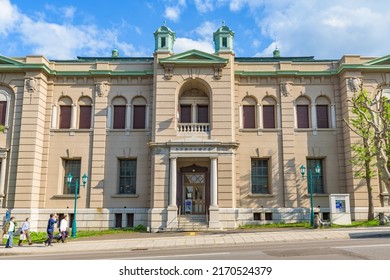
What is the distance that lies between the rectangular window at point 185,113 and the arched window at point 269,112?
6134mm

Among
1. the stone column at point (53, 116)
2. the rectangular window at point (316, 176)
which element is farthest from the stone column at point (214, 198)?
the stone column at point (53, 116)

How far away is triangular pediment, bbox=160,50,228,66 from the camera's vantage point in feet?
87.0

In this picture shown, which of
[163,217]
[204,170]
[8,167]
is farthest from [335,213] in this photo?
[8,167]

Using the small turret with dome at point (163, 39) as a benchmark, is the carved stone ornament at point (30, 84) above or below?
below

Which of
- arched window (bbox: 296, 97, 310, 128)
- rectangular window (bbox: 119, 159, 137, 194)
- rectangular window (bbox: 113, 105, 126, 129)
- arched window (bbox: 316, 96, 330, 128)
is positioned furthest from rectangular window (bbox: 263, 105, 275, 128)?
rectangular window (bbox: 113, 105, 126, 129)

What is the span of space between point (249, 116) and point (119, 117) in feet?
34.9

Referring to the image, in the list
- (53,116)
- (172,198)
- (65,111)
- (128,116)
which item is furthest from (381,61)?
(53,116)

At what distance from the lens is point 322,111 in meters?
28.3

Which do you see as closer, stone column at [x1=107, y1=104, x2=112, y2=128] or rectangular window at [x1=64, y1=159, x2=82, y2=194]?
rectangular window at [x1=64, y1=159, x2=82, y2=194]

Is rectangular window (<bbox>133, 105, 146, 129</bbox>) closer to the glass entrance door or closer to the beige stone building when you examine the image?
the beige stone building

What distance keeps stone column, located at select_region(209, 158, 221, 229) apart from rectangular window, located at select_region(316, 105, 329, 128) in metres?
9.61

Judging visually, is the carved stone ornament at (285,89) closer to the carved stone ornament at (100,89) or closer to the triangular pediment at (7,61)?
the carved stone ornament at (100,89)

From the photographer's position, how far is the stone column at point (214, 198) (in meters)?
24.3

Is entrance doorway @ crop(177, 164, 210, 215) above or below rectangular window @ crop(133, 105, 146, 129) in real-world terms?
below
